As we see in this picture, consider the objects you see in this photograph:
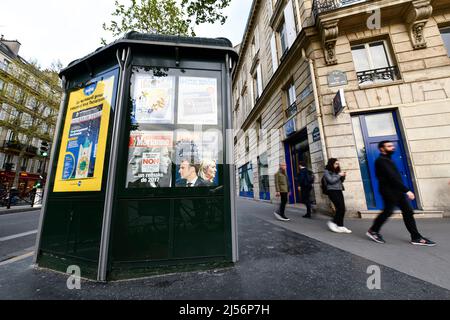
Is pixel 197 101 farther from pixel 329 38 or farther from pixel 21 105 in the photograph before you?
pixel 21 105

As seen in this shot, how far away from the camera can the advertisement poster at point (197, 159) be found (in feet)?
8.98

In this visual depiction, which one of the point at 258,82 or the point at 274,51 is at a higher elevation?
the point at 274,51

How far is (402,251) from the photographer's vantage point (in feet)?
9.84

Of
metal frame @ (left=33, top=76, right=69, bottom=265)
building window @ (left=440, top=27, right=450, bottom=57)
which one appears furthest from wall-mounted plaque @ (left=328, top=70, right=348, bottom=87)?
metal frame @ (left=33, top=76, right=69, bottom=265)

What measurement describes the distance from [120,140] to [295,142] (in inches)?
329

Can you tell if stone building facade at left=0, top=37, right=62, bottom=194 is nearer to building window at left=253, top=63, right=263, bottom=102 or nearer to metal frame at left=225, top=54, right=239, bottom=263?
building window at left=253, top=63, right=263, bottom=102

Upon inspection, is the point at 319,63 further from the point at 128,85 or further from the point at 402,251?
the point at 128,85

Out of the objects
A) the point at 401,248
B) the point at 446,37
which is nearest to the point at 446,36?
the point at 446,37

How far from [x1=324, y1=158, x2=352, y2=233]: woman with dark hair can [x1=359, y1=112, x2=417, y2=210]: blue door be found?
8.32 feet

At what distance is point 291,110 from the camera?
30.1 ft

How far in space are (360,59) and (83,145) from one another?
363 inches

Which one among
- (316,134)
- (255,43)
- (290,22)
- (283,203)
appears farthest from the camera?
(255,43)
